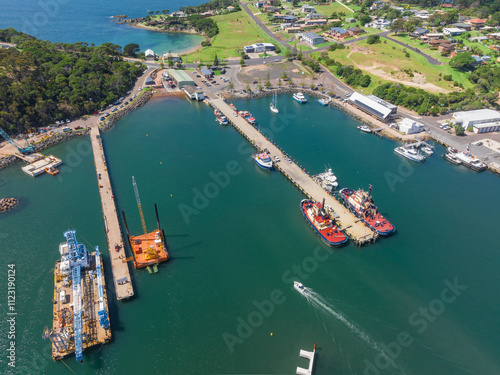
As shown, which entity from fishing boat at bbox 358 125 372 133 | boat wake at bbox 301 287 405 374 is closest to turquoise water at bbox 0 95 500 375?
boat wake at bbox 301 287 405 374

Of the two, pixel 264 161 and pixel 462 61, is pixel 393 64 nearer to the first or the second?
pixel 462 61

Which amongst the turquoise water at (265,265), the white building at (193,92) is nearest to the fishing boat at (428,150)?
the turquoise water at (265,265)

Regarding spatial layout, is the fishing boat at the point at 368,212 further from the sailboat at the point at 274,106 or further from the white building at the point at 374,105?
the sailboat at the point at 274,106

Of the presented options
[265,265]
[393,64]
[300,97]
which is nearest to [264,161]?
[265,265]

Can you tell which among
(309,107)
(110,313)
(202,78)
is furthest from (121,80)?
(110,313)

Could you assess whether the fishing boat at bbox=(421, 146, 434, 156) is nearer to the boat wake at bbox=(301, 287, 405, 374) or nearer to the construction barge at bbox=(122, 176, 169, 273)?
the boat wake at bbox=(301, 287, 405, 374)
